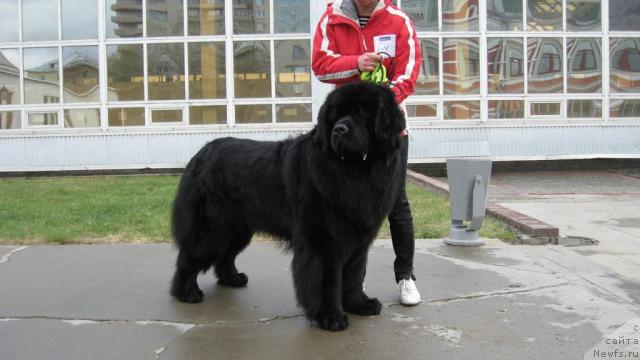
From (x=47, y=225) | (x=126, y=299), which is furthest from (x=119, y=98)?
(x=126, y=299)

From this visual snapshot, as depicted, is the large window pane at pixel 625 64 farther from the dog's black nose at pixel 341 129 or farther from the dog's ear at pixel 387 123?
the dog's black nose at pixel 341 129

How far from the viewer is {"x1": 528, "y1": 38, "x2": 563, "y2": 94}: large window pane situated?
14750 millimetres

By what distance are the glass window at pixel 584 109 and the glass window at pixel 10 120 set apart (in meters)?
13.3

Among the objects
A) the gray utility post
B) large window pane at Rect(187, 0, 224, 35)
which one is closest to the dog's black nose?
the gray utility post

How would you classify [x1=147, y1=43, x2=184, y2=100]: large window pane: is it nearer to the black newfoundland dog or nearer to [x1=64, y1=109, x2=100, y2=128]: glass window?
[x1=64, y1=109, x2=100, y2=128]: glass window

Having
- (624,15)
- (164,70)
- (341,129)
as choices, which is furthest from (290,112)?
(341,129)

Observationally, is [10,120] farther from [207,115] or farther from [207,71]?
[207,71]

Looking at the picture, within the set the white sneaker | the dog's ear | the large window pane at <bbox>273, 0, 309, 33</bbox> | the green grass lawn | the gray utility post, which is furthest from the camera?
the large window pane at <bbox>273, 0, 309, 33</bbox>

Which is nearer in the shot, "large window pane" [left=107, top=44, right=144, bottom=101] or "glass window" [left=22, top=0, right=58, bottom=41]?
"large window pane" [left=107, top=44, right=144, bottom=101]

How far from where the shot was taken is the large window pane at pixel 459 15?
14.7 metres

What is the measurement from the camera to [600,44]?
48.9ft

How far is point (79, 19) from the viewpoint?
14.6 meters

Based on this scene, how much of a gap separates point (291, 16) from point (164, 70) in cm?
329

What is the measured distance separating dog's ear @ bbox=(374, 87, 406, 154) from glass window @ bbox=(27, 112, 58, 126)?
513 inches
